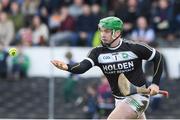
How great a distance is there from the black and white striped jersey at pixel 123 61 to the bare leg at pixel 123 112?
0.17 metres

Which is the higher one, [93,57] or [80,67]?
[93,57]

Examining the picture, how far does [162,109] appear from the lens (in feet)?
53.9

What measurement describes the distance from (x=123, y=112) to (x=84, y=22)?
26.9 feet

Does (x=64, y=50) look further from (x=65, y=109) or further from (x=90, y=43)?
(x=65, y=109)

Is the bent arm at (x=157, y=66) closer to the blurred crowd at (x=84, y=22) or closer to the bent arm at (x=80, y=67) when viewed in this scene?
the bent arm at (x=80, y=67)

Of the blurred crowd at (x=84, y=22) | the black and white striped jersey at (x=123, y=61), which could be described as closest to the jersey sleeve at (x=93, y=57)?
the black and white striped jersey at (x=123, y=61)

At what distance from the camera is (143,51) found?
10031mm

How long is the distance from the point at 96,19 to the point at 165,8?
1.62 metres

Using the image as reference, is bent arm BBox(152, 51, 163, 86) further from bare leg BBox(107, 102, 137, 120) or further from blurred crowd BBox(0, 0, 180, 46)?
blurred crowd BBox(0, 0, 180, 46)

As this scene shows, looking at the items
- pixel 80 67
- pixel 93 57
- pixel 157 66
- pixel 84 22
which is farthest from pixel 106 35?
pixel 84 22

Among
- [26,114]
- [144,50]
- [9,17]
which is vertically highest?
[9,17]

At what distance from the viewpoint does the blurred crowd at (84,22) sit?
17.8m

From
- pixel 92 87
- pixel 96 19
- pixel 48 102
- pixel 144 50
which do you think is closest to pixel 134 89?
pixel 144 50

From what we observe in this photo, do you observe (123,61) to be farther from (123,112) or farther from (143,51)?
(123,112)
